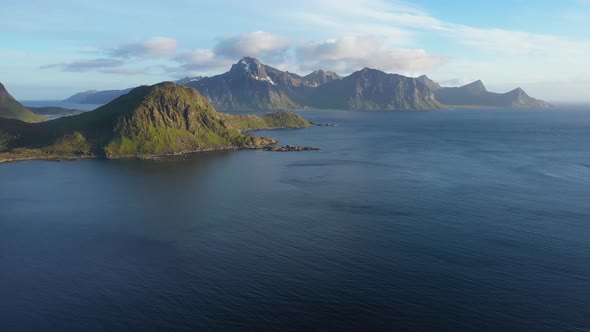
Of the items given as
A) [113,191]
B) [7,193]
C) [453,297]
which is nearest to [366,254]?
[453,297]

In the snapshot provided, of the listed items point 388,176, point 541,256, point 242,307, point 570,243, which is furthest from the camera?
point 388,176

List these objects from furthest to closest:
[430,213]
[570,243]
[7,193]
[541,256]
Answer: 1. [7,193]
2. [430,213]
3. [570,243]
4. [541,256]

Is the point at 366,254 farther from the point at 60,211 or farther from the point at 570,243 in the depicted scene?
the point at 60,211

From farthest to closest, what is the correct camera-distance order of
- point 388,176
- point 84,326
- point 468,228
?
1. point 388,176
2. point 468,228
3. point 84,326

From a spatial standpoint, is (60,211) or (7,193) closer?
(60,211)

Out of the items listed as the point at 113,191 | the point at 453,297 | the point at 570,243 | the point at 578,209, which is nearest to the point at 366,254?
the point at 453,297

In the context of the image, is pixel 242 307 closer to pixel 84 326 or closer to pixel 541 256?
pixel 84 326
